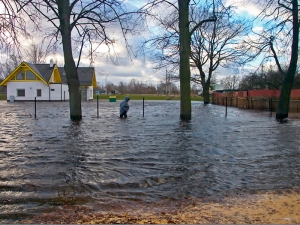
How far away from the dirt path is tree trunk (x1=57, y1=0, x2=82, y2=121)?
1139cm

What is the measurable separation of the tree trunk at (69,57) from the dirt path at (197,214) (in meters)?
11.4

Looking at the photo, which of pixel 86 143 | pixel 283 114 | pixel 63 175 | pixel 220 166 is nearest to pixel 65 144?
pixel 86 143

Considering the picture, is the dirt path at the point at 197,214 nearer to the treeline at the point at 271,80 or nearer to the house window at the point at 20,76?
the treeline at the point at 271,80

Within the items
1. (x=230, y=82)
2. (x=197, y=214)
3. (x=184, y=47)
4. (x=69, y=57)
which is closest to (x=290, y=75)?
(x=184, y=47)

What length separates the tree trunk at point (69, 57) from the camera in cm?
1394

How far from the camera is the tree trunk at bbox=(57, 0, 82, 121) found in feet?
45.7

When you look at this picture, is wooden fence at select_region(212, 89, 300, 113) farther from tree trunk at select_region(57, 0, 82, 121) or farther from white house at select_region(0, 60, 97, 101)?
white house at select_region(0, 60, 97, 101)

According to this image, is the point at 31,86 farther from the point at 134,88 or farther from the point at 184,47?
the point at 134,88

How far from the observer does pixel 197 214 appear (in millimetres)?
3404

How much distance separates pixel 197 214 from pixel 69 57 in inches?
486

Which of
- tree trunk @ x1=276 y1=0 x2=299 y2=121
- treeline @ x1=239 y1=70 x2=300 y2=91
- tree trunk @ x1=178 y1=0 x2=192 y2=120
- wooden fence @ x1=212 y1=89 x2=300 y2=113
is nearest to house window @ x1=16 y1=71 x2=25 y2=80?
wooden fence @ x1=212 y1=89 x2=300 y2=113

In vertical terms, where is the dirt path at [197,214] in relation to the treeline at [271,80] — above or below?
below

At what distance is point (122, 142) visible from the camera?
8.33m

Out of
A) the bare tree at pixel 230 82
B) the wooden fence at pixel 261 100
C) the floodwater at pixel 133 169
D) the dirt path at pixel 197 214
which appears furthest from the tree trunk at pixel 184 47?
the bare tree at pixel 230 82
